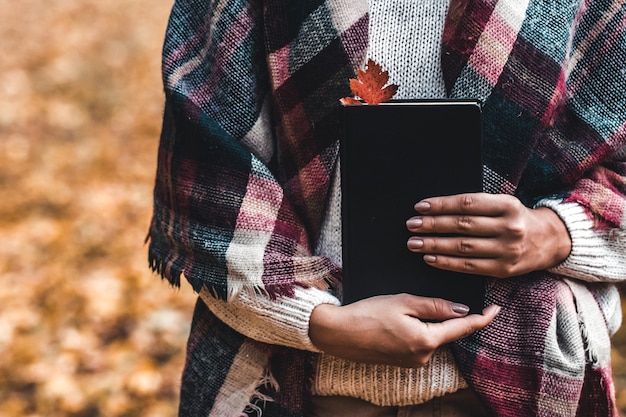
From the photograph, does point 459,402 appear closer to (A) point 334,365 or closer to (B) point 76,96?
(A) point 334,365

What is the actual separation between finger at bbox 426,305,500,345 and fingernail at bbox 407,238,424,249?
0.12 m

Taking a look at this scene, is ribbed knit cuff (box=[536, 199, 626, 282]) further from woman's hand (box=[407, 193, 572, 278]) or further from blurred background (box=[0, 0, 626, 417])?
blurred background (box=[0, 0, 626, 417])

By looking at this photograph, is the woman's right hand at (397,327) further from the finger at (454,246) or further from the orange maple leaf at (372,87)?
the orange maple leaf at (372,87)

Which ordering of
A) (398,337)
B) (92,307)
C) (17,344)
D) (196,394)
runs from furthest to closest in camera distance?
(92,307)
(17,344)
(196,394)
(398,337)

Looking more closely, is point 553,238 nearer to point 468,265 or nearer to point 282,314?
point 468,265

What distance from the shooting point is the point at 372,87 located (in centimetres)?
105

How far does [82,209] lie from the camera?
398cm

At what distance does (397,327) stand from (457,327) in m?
0.09

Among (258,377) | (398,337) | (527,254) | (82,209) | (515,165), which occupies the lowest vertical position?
(82,209)

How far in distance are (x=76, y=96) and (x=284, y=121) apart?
13.6 ft

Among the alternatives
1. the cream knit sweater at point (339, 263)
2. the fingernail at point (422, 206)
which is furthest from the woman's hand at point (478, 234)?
the cream knit sweater at point (339, 263)

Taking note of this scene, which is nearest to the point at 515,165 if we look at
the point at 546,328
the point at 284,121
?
the point at 546,328

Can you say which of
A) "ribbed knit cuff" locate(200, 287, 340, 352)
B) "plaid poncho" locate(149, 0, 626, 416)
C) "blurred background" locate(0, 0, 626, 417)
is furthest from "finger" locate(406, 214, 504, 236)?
"blurred background" locate(0, 0, 626, 417)

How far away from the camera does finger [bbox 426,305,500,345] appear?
1073 millimetres
